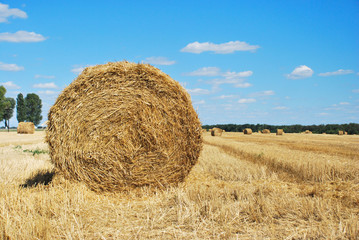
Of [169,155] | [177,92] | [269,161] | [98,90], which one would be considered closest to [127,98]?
[98,90]

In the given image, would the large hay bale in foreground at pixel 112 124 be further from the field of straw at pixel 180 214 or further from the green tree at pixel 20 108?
the green tree at pixel 20 108

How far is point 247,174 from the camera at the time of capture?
7.25 metres

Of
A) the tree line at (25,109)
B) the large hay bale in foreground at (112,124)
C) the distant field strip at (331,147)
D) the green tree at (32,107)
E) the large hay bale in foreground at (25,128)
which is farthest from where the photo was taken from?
the green tree at (32,107)

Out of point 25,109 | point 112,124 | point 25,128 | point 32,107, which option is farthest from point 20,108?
point 112,124

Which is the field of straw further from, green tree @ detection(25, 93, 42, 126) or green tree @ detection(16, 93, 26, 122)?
green tree @ detection(25, 93, 42, 126)

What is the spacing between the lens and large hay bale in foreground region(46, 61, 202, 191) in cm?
566

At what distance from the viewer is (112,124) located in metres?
5.72

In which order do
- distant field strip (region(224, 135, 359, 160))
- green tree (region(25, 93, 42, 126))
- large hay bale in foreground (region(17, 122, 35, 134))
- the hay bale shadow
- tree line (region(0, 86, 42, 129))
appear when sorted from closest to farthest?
the hay bale shadow → distant field strip (region(224, 135, 359, 160)) → large hay bale in foreground (region(17, 122, 35, 134)) → tree line (region(0, 86, 42, 129)) → green tree (region(25, 93, 42, 126))

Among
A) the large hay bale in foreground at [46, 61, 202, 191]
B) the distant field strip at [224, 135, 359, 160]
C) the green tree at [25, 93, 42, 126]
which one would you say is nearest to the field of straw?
the large hay bale in foreground at [46, 61, 202, 191]

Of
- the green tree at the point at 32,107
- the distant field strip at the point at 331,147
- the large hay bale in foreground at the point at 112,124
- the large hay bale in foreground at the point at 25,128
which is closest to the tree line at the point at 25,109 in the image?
the green tree at the point at 32,107

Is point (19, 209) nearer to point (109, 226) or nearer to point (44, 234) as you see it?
point (44, 234)

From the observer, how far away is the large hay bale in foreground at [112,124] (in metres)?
5.66

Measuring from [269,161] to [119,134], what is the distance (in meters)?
5.12

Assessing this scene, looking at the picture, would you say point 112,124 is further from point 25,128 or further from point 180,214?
point 25,128
